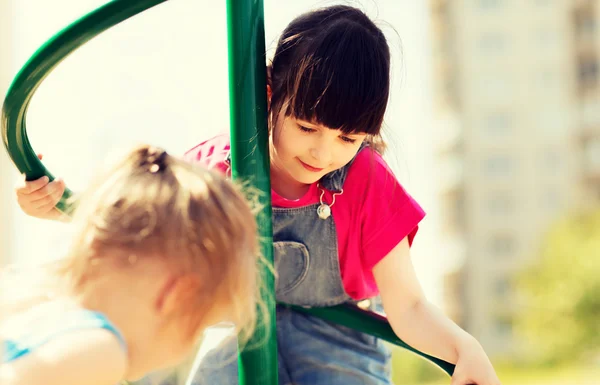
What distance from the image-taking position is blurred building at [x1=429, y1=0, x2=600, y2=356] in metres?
19.8

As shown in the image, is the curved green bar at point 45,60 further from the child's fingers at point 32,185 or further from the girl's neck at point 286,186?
the girl's neck at point 286,186

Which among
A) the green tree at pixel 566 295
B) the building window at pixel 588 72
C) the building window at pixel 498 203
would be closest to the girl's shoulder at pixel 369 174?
the green tree at pixel 566 295

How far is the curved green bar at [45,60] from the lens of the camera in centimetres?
91

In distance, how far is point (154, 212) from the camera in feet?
2.57

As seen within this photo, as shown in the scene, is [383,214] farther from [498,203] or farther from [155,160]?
[498,203]

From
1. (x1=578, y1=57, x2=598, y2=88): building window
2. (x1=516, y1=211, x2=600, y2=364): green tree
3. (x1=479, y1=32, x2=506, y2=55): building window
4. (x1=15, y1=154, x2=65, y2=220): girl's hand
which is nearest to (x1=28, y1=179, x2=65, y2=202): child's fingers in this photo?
(x1=15, y1=154, x2=65, y2=220): girl's hand

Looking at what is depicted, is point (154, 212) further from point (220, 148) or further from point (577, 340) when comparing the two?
point (577, 340)

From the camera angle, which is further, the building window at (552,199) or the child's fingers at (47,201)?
the building window at (552,199)

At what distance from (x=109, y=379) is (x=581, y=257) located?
1708 cm

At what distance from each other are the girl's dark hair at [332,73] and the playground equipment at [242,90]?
113 millimetres

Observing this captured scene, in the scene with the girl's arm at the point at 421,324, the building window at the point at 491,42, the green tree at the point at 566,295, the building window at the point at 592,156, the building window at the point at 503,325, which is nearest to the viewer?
the girl's arm at the point at 421,324

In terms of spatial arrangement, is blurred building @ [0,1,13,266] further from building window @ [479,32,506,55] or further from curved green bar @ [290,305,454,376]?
building window @ [479,32,506,55]

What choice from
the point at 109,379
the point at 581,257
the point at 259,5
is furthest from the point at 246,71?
the point at 581,257

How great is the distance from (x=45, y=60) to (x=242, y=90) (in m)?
0.23
